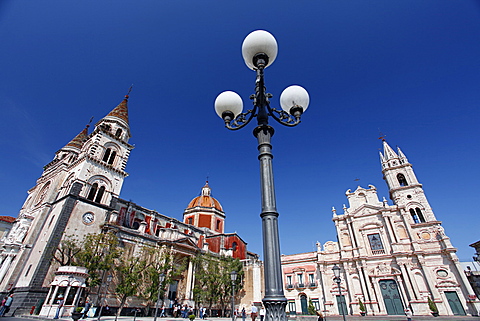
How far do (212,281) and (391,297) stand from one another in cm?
2034

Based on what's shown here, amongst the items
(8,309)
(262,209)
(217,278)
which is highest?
(217,278)

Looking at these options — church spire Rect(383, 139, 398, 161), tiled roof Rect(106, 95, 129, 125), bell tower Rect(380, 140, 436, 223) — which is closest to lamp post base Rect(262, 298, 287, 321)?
tiled roof Rect(106, 95, 129, 125)

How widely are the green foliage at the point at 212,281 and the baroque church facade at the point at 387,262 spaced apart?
845 cm

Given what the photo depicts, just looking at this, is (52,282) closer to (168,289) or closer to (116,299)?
(116,299)

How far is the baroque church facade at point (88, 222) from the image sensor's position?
62.4 feet

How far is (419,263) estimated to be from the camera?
27.1 metres

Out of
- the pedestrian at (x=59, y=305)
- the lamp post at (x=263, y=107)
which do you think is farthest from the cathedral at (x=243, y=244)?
the lamp post at (x=263, y=107)

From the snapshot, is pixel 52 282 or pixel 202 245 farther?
pixel 202 245

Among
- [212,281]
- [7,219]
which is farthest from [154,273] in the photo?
[7,219]

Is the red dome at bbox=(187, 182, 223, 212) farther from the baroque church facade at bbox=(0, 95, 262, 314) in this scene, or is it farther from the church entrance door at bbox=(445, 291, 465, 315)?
the church entrance door at bbox=(445, 291, 465, 315)

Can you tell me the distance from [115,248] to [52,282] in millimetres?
4742

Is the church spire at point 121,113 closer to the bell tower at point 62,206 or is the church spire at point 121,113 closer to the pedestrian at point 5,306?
the bell tower at point 62,206

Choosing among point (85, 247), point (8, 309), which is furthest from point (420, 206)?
point (8, 309)

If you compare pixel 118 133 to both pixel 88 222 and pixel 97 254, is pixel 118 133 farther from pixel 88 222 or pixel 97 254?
pixel 97 254
